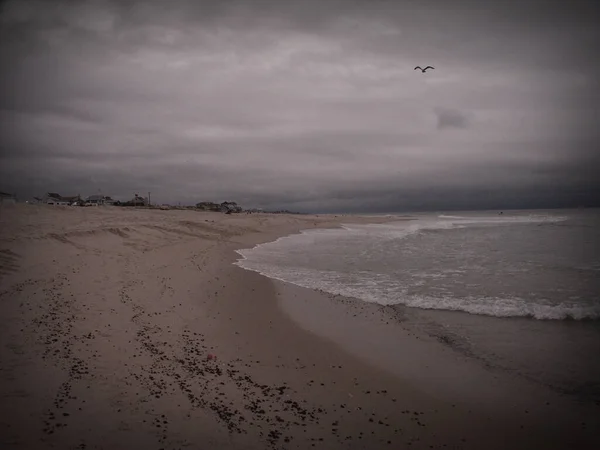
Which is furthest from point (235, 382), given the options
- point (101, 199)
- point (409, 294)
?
Result: point (101, 199)

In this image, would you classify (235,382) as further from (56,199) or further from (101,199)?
(101,199)

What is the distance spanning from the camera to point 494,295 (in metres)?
13.6

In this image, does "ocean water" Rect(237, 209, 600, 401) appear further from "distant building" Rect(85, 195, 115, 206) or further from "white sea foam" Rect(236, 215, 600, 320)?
"distant building" Rect(85, 195, 115, 206)

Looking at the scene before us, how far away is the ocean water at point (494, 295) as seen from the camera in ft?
27.0

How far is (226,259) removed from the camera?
2269cm

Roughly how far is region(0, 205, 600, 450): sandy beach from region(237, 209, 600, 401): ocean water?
3.70 ft

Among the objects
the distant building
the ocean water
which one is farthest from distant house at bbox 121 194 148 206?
the ocean water

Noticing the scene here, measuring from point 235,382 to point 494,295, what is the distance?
1145cm

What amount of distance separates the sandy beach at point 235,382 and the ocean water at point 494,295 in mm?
1127

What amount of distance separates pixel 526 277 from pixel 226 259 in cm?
1720

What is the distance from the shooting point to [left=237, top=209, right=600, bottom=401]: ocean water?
324 inches

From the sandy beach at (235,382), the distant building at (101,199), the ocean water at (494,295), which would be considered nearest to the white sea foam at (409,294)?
the ocean water at (494,295)

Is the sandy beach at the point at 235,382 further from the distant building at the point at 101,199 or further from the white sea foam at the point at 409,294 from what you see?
the distant building at the point at 101,199

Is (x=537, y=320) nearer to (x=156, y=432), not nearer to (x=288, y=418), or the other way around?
(x=288, y=418)
